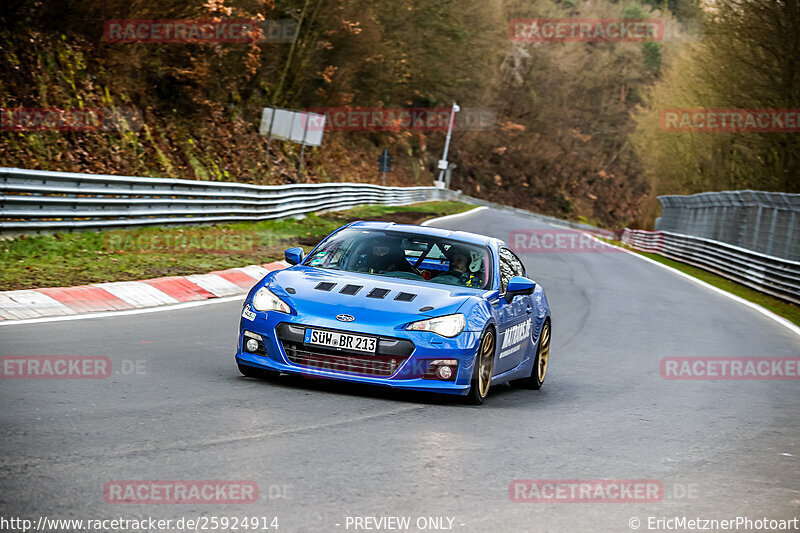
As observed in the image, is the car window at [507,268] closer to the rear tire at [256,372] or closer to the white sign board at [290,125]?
the rear tire at [256,372]

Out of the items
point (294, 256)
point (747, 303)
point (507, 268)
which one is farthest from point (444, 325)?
point (747, 303)

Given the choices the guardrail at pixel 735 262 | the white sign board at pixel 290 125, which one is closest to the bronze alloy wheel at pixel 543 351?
the guardrail at pixel 735 262

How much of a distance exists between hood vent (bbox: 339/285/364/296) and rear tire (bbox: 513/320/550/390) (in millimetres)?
2466

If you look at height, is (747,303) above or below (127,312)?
below

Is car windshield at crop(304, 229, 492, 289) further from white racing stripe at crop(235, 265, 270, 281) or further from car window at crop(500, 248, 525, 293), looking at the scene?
white racing stripe at crop(235, 265, 270, 281)

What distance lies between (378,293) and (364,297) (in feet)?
0.51

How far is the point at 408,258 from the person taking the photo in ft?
29.3

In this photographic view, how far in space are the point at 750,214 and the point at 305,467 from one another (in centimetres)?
2935

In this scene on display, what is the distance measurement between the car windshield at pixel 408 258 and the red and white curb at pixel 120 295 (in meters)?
3.50

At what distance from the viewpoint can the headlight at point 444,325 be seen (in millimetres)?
7695

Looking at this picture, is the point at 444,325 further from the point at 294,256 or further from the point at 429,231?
the point at 294,256

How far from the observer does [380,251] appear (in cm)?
898

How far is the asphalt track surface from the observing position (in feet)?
16.1

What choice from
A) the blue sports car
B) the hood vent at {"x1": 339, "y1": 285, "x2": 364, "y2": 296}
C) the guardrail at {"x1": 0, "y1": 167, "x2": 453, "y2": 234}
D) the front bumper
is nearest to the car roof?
the blue sports car
